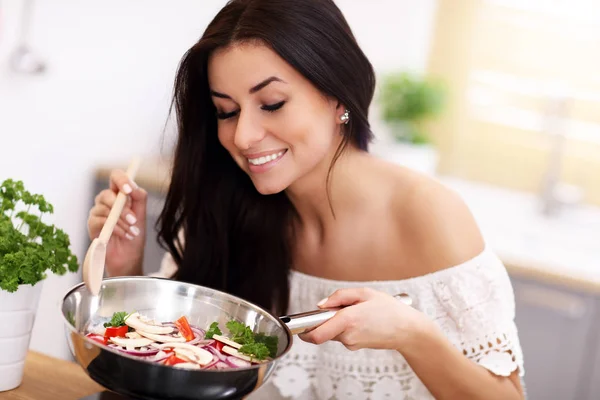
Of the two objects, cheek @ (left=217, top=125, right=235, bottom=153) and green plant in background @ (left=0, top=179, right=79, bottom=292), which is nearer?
green plant in background @ (left=0, top=179, right=79, bottom=292)

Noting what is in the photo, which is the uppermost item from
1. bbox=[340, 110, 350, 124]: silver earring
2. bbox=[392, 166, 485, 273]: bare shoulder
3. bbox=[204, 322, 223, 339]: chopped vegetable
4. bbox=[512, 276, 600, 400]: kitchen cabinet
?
bbox=[340, 110, 350, 124]: silver earring

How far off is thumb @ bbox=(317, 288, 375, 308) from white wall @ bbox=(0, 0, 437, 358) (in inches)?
47.4

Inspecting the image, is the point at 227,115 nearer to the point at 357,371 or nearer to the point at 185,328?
the point at 185,328

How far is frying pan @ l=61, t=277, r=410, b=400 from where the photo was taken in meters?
0.97

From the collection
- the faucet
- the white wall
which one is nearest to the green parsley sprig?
the white wall

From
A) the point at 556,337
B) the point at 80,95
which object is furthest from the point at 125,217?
the point at 556,337

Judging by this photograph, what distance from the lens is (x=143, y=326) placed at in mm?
1165

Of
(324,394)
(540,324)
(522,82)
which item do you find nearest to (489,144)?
(522,82)

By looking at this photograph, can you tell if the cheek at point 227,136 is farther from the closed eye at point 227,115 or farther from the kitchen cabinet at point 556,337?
the kitchen cabinet at point 556,337

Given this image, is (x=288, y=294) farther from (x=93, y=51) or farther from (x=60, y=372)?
(x=93, y=51)

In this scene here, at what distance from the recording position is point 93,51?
7.80 ft

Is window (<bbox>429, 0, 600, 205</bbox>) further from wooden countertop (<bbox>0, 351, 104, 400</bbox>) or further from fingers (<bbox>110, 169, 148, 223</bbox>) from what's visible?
wooden countertop (<bbox>0, 351, 104, 400</bbox>)

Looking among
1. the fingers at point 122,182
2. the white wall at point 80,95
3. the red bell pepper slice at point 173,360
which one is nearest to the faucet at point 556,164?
the white wall at point 80,95

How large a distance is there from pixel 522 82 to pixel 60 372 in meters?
2.34
